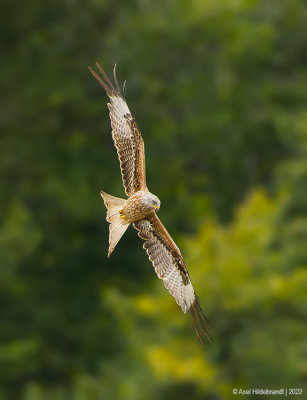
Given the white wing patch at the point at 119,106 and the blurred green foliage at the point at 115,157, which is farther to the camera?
the blurred green foliage at the point at 115,157

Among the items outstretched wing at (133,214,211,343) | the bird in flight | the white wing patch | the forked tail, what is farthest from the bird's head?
the white wing patch

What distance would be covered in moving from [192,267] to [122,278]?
5.32 meters

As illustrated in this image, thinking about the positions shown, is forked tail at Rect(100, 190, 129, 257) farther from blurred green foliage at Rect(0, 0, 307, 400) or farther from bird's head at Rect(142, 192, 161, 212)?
blurred green foliage at Rect(0, 0, 307, 400)

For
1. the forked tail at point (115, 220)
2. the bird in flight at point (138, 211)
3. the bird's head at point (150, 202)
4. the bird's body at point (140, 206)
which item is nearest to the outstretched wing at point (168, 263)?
the bird in flight at point (138, 211)

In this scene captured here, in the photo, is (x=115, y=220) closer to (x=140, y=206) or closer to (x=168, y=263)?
(x=140, y=206)

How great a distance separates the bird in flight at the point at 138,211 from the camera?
6.29 m

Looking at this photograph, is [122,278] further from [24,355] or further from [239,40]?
[239,40]

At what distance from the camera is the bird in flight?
629 cm

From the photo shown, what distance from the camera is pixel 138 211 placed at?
6.23 meters

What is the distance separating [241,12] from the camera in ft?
62.2

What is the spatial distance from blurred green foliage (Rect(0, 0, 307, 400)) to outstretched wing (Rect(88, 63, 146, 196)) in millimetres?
6623

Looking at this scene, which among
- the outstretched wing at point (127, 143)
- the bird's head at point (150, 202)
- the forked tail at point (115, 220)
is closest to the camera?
the bird's head at point (150, 202)

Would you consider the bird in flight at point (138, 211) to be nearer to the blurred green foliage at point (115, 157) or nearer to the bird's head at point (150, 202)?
the bird's head at point (150, 202)

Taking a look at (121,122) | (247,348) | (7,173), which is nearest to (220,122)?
(7,173)
